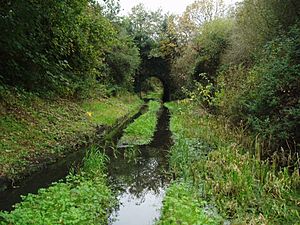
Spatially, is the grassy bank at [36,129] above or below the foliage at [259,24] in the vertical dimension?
below

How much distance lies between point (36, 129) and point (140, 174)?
4912mm

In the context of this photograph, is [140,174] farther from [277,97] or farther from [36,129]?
[277,97]

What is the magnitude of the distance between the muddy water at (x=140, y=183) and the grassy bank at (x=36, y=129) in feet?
7.20

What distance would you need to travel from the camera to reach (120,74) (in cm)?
3775

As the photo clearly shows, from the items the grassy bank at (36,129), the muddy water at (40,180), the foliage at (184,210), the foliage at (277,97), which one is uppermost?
the foliage at (277,97)

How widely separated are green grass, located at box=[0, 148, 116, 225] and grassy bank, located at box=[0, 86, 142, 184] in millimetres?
1907

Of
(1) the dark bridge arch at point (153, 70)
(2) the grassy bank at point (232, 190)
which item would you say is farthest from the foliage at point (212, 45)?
(1) the dark bridge arch at point (153, 70)

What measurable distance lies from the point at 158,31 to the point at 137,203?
Result: 46409 mm

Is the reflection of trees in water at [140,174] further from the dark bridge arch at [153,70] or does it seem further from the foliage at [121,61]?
the dark bridge arch at [153,70]

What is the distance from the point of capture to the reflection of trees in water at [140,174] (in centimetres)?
981

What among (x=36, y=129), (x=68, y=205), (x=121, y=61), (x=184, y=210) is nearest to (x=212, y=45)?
(x=121, y=61)

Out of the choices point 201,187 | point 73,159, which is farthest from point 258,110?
point 73,159

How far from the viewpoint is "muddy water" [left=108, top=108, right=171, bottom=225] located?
26.1 feet

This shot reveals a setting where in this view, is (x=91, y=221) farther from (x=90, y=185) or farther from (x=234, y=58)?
(x=234, y=58)
